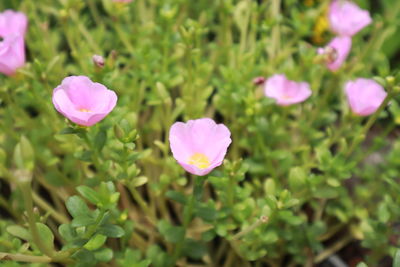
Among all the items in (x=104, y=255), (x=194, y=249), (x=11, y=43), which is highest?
(x=11, y=43)

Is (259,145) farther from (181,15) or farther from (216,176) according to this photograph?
(181,15)

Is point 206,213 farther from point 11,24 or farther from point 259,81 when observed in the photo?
point 11,24

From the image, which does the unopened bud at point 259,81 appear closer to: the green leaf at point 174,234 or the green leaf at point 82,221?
the green leaf at point 174,234

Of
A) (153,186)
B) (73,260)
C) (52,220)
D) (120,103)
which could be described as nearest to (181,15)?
(120,103)

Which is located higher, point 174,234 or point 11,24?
point 11,24

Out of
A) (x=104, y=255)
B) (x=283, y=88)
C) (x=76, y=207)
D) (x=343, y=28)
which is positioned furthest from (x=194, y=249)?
(x=343, y=28)

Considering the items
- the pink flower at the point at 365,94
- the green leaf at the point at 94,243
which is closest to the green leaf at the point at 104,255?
the green leaf at the point at 94,243
